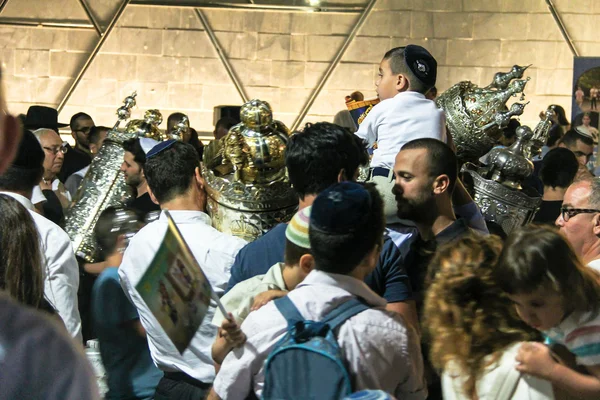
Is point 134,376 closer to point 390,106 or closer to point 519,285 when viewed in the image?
point 390,106

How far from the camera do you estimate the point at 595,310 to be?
2188 millimetres

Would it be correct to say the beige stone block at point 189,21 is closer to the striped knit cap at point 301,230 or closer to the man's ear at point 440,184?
the man's ear at point 440,184

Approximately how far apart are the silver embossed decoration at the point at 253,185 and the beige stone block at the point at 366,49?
242 inches

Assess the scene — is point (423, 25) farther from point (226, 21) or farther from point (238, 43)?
point (226, 21)

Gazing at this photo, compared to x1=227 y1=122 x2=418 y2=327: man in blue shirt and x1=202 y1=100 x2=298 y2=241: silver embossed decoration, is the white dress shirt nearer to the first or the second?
x1=227 y1=122 x2=418 y2=327: man in blue shirt

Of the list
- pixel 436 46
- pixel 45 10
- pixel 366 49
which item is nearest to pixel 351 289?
pixel 436 46

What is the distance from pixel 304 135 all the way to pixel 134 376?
1.14 meters

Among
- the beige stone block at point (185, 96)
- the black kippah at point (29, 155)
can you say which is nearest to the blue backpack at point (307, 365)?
the black kippah at point (29, 155)

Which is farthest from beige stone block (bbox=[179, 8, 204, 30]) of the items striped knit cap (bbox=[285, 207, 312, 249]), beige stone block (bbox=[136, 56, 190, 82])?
striped knit cap (bbox=[285, 207, 312, 249])

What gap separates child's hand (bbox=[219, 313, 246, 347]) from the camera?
85.5 inches

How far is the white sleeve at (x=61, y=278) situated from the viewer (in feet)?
11.3

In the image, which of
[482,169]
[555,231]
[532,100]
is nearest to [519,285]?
[555,231]

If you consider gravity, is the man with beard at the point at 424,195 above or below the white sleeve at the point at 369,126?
below

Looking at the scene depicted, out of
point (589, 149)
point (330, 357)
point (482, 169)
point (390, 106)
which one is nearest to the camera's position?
point (330, 357)
